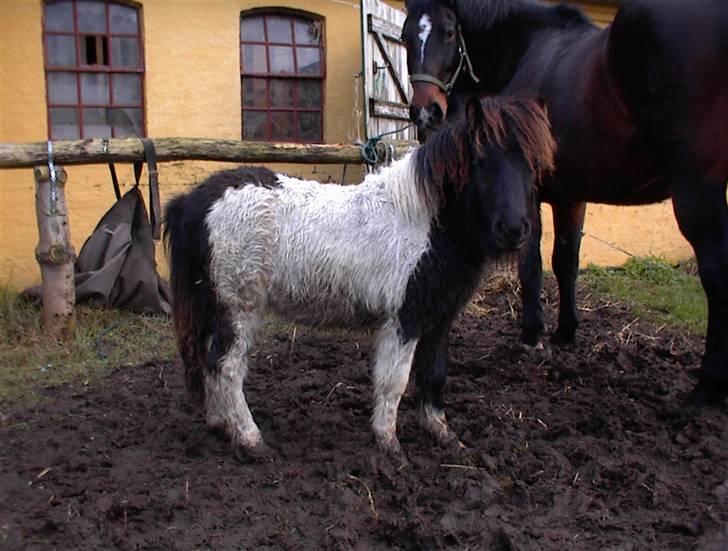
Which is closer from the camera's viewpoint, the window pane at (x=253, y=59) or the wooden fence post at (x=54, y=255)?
the wooden fence post at (x=54, y=255)

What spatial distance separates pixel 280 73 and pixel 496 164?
5649mm

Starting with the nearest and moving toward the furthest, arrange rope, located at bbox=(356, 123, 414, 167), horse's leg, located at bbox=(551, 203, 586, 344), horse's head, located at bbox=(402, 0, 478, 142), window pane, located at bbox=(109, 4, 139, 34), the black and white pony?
the black and white pony → horse's head, located at bbox=(402, 0, 478, 142) → horse's leg, located at bbox=(551, 203, 586, 344) → rope, located at bbox=(356, 123, 414, 167) → window pane, located at bbox=(109, 4, 139, 34)

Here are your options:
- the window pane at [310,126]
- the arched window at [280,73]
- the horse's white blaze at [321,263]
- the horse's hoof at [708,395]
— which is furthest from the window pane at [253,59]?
the horse's hoof at [708,395]

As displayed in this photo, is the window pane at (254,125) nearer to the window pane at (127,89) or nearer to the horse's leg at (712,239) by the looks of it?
the window pane at (127,89)

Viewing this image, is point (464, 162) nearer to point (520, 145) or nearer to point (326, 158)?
point (520, 145)

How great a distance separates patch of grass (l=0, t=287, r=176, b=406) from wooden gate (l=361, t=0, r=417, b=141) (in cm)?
320

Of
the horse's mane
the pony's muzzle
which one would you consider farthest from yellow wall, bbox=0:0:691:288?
the pony's muzzle

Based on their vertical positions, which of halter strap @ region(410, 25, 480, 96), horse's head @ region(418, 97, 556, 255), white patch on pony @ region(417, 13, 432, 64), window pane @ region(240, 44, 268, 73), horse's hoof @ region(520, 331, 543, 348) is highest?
window pane @ region(240, 44, 268, 73)

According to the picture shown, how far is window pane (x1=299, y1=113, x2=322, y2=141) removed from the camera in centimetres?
858

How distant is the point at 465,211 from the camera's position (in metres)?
3.43

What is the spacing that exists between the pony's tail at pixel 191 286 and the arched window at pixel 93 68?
4570mm

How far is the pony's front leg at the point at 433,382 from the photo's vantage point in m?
3.77

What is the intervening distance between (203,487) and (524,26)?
13.2ft

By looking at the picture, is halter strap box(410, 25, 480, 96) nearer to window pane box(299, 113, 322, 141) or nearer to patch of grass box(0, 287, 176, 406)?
patch of grass box(0, 287, 176, 406)
